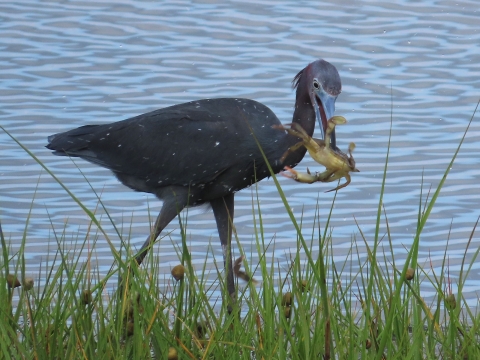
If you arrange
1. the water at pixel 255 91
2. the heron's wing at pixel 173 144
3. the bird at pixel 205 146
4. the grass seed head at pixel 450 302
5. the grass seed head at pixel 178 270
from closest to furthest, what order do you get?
the grass seed head at pixel 178 270 → the grass seed head at pixel 450 302 → the bird at pixel 205 146 → the heron's wing at pixel 173 144 → the water at pixel 255 91

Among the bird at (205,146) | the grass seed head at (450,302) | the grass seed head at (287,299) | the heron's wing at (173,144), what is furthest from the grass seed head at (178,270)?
the heron's wing at (173,144)

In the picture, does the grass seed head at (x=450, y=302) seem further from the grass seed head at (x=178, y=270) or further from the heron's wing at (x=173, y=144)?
the heron's wing at (x=173, y=144)

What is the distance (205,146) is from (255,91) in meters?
3.38

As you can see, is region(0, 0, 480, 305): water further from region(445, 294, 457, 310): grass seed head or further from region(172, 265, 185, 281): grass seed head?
region(172, 265, 185, 281): grass seed head

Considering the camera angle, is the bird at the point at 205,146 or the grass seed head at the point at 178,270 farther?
the bird at the point at 205,146

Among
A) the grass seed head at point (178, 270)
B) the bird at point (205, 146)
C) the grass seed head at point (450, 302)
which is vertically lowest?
the grass seed head at point (450, 302)

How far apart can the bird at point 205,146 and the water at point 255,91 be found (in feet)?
1.29

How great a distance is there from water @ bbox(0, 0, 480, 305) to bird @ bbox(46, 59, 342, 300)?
1.29 feet

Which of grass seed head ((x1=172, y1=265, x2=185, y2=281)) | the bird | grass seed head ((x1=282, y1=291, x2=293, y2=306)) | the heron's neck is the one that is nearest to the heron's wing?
the bird

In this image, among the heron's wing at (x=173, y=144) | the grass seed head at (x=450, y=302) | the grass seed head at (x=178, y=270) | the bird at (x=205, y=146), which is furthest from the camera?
the heron's wing at (x=173, y=144)

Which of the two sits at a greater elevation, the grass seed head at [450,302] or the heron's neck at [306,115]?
the heron's neck at [306,115]

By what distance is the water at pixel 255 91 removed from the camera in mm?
5914

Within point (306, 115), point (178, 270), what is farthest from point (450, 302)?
point (306, 115)

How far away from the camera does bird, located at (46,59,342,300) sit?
→ 15.2ft
